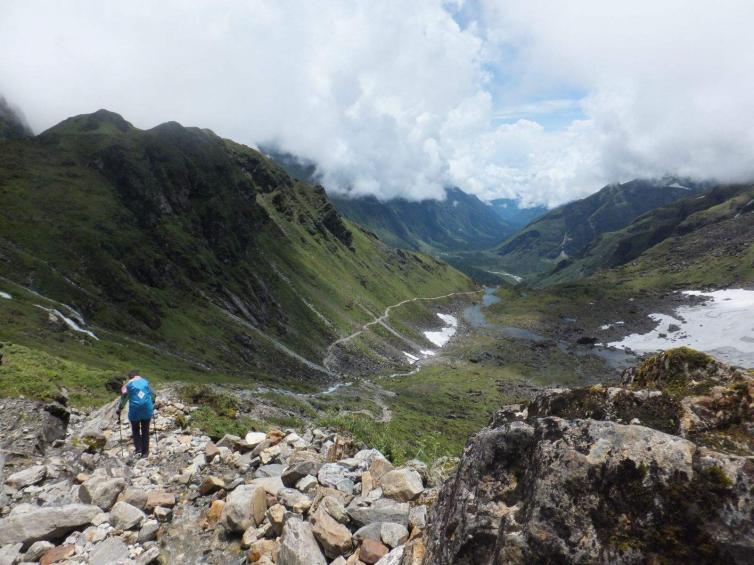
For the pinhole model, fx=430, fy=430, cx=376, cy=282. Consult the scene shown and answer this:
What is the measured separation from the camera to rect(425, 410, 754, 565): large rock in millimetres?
4719

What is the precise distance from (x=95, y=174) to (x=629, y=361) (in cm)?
22066

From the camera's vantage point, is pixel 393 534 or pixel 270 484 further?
pixel 270 484

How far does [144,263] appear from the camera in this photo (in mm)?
121000

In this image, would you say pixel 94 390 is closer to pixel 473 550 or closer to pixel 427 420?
pixel 473 550

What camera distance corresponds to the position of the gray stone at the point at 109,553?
10219 millimetres

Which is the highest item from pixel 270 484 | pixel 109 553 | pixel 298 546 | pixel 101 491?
pixel 270 484

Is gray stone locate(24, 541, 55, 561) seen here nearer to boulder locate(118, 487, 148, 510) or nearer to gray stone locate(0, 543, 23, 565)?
gray stone locate(0, 543, 23, 565)

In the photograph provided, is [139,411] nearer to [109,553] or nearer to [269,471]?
[269,471]

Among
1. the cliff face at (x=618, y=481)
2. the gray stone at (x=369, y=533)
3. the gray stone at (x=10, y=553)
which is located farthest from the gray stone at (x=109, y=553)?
the cliff face at (x=618, y=481)

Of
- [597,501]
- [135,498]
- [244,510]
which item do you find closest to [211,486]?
[135,498]

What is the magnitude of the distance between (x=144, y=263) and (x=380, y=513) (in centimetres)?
12936

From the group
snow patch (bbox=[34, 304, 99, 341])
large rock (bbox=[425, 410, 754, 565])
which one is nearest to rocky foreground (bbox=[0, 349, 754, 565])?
large rock (bbox=[425, 410, 754, 565])

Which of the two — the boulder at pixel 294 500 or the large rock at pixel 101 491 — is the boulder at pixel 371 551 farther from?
the large rock at pixel 101 491

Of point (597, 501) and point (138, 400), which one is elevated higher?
point (597, 501)
